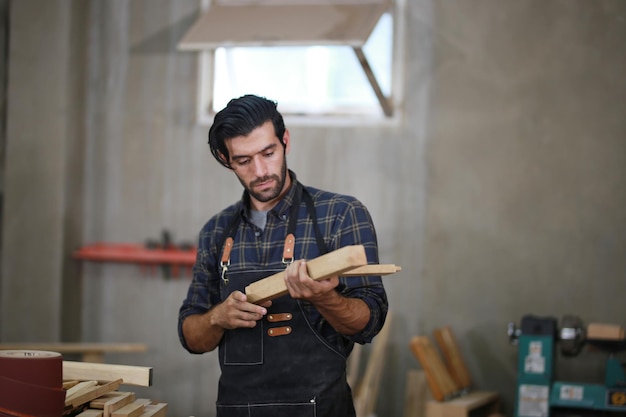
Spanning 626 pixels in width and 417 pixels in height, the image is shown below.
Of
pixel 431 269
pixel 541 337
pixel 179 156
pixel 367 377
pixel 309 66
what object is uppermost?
pixel 309 66

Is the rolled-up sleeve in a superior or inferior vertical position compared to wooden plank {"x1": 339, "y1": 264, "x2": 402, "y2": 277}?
inferior

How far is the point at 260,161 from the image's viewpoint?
2689mm

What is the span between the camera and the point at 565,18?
17.7ft

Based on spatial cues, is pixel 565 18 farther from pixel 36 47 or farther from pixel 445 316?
pixel 36 47

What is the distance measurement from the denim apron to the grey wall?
296cm

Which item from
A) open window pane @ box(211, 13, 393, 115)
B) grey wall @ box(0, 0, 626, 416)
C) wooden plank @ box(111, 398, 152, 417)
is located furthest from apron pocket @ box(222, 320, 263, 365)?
open window pane @ box(211, 13, 393, 115)

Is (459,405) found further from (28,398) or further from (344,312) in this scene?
(28,398)

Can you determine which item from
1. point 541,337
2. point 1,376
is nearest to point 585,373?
point 541,337

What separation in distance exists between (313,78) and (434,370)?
235 cm

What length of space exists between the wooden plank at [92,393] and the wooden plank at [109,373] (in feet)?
0.10

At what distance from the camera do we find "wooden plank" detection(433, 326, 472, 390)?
5137 millimetres

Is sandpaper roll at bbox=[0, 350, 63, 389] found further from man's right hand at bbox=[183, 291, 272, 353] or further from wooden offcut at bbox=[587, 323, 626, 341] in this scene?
wooden offcut at bbox=[587, 323, 626, 341]

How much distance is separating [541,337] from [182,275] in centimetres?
266

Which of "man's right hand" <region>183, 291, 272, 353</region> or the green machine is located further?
the green machine
